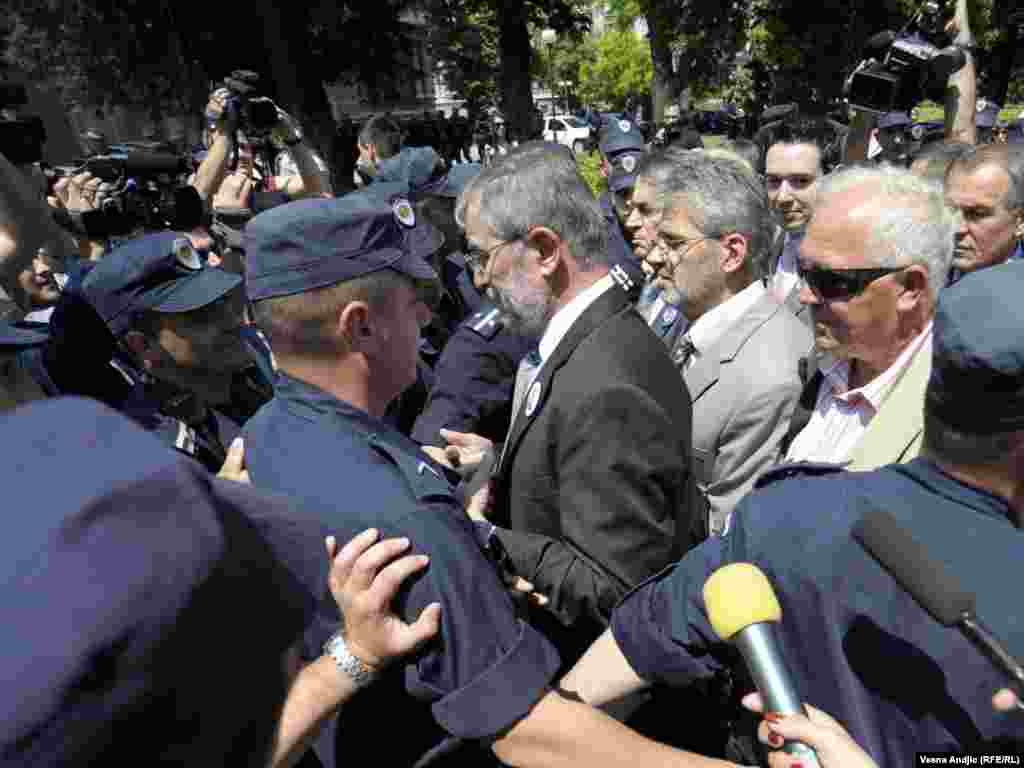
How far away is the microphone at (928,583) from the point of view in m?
1.05

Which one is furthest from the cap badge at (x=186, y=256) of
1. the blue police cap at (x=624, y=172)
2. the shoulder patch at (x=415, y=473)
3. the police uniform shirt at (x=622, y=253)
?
the blue police cap at (x=624, y=172)

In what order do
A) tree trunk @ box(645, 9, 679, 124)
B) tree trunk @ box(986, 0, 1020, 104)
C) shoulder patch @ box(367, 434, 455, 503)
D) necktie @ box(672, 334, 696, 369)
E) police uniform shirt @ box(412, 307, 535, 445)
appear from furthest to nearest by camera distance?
tree trunk @ box(645, 9, 679, 124) → tree trunk @ box(986, 0, 1020, 104) → police uniform shirt @ box(412, 307, 535, 445) → necktie @ box(672, 334, 696, 369) → shoulder patch @ box(367, 434, 455, 503)

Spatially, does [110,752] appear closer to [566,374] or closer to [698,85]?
[566,374]

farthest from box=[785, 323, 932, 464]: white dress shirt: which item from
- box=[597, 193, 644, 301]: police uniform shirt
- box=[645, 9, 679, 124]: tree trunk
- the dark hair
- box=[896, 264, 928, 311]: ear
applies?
box=[645, 9, 679, 124]: tree trunk

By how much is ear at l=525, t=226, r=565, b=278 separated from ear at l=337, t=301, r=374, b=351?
0.83 m

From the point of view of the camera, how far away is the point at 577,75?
49938 millimetres

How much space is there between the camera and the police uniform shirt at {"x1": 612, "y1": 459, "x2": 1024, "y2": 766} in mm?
1268

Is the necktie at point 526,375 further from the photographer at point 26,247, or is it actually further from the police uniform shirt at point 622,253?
the photographer at point 26,247

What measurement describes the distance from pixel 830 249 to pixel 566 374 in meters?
0.95

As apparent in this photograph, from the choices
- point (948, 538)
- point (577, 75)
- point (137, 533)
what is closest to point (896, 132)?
point (948, 538)

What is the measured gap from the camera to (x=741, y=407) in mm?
2963

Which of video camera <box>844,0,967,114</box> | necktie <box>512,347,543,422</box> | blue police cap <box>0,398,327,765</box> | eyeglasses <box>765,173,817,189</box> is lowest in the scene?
necktie <box>512,347,543,422</box>

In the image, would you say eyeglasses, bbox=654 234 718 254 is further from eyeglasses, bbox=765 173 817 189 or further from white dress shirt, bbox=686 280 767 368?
eyeglasses, bbox=765 173 817 189

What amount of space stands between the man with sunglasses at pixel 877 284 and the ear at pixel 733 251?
2.02 feet
